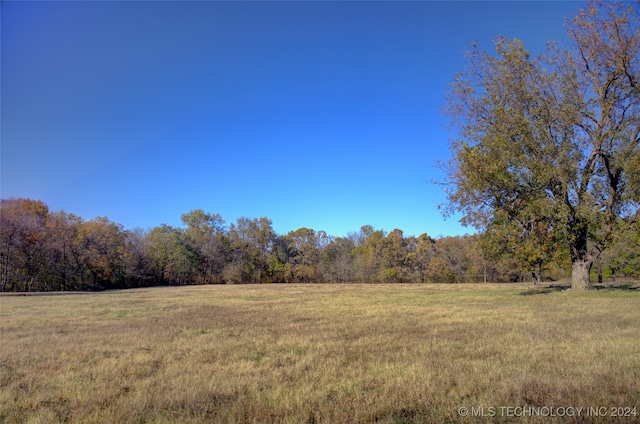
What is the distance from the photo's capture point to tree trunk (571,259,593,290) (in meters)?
23.0

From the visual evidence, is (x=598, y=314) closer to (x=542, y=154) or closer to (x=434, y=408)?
(x=542, y=154)

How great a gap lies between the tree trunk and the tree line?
27.1 meters

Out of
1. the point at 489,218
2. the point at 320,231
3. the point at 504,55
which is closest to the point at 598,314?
the point at 489,218

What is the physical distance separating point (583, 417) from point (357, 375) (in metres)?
3.18

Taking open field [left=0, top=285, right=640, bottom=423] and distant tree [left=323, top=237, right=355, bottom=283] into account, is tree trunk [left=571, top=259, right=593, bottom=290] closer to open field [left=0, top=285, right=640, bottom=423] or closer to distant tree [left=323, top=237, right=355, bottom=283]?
open field [left=0, top=285, right=640, bottom=423]

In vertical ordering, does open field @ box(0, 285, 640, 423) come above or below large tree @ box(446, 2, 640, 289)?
below

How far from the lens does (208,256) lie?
97.6m

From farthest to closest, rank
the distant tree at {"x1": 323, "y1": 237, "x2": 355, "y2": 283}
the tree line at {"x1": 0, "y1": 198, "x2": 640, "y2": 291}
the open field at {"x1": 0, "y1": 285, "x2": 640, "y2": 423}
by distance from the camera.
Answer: the distant tree at {"x1": 323, "y1": 237, "x2": 355, "y2": 283} → the tree line at {"x1": 0, "y1": 198, "x2": 640, "y2": 291} → the open field at {"x1": 0, "y1": 285, "x2": 640, "y2": 423}

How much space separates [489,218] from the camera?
2284 centimetres

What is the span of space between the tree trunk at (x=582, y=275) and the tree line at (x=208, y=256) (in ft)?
88.9

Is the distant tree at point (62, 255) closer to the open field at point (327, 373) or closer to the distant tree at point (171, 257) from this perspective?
the distant tree at point (171, 257)

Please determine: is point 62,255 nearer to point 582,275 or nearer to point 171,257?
point 171,257

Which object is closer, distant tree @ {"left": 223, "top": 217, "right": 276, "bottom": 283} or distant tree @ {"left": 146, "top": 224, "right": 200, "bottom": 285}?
distant tree @ {"left": 146, "top": 224, "right": 200, "bottom": 285}

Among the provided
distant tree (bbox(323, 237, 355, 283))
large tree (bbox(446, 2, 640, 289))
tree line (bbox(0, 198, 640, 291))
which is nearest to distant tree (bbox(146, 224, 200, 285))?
tree line (bbox(0, 198, 640, 291))
